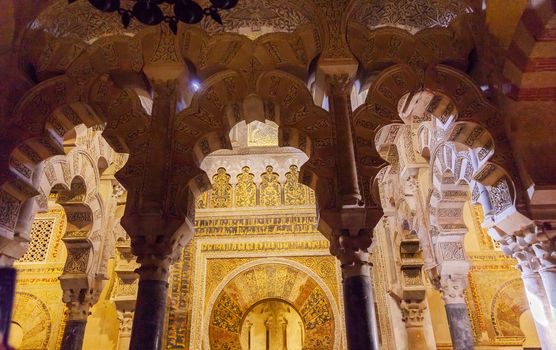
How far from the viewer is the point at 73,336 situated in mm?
5281

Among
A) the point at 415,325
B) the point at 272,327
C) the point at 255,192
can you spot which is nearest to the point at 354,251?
the point at 415,325

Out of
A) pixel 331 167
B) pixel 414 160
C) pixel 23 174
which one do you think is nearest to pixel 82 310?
pixel 23 174

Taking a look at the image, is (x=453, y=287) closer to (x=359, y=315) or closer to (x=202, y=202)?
(x=359, y=315)

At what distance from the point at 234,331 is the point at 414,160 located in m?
4.56

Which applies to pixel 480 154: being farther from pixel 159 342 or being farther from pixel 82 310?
pixel 82 310

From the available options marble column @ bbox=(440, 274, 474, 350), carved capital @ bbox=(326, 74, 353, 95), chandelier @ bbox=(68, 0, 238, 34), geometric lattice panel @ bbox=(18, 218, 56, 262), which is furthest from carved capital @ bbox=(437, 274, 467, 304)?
geometric lattice panel @ bbox=(18, 218, 56, 262)

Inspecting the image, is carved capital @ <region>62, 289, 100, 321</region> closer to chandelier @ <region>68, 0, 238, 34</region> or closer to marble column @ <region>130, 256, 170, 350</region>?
marble column @ <region>130, 256, 170, 350</region>

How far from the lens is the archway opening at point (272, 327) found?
8.52 m

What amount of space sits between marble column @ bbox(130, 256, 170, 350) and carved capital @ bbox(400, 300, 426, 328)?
4.66 meters

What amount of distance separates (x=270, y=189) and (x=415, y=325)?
3892 millimetres

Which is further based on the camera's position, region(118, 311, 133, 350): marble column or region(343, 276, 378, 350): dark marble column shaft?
region(118, 311, 133, 350): marble column

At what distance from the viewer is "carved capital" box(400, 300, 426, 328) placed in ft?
22.3

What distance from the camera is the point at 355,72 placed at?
166 inches

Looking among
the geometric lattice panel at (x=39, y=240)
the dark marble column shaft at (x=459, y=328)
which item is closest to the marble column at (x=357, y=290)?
the dark marble column shaft at (x=459, y=328)
